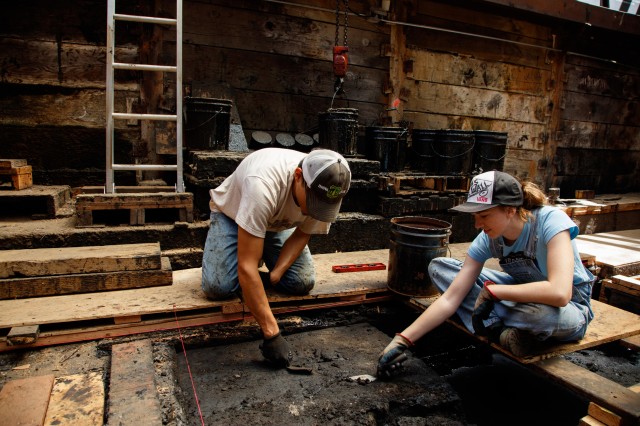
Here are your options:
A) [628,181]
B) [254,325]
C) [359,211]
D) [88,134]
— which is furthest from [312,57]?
[628,181]

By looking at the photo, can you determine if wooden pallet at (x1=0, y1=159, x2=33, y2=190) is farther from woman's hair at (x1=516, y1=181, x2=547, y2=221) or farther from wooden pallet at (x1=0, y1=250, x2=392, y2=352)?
woman's hair at (x1=516, y1=181, x2=547, y2=221)

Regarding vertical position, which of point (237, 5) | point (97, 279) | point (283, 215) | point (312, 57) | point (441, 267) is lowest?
point (97, 279)

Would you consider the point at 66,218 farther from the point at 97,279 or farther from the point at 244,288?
the point at 244,288

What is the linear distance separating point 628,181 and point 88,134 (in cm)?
1015

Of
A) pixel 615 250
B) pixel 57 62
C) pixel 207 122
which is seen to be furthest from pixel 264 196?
pixel 615 250

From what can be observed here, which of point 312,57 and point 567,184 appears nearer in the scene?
point 312,57

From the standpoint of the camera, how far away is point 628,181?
918cm

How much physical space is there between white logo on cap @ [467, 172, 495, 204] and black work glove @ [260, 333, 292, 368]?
1.40 metres

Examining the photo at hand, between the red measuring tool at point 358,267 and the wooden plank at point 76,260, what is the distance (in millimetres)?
1525

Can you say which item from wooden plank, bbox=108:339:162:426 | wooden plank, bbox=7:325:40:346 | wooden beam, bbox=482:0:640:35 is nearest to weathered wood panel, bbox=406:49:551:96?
wooden beam, bbox=482:0:640:35

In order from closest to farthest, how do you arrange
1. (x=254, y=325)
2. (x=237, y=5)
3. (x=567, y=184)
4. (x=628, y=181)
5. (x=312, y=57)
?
(x=254, y=325) → (x=237, y=5) → (x=312, y=57) → (x=567, y=184) → (x=628, y=181)

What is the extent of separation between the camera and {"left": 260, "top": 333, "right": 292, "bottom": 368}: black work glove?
2596mm

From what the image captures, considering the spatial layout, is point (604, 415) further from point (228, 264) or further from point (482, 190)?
point (228, 264)

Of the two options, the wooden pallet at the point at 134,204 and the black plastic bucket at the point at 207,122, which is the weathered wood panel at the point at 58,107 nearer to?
the black plastic bucket at the point at 207,122
